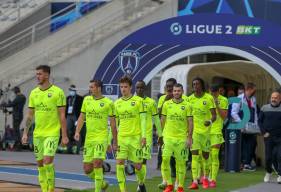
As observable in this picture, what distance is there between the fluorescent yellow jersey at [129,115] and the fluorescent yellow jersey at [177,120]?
69 cm

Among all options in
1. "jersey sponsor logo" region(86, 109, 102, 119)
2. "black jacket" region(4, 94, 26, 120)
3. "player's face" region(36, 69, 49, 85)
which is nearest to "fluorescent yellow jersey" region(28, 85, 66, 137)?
"player's face" region(36, 69, 49, 85)

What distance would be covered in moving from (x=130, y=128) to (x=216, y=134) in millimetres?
3454

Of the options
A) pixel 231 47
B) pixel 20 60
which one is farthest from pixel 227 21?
pixel 20 60

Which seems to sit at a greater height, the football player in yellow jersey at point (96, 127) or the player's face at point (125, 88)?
the player's face at point (125, 88)

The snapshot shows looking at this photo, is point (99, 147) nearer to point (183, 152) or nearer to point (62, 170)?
point (183, 152)

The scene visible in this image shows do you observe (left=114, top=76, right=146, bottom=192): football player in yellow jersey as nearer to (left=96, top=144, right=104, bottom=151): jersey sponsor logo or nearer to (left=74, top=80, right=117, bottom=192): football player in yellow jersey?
(left=74, top=80, right=117, bottom=192): football player in yellow jersey

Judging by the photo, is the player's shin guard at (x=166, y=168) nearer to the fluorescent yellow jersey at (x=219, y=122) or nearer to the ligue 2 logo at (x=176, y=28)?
the fluorescent yellow jersey at (x=219, y=122)

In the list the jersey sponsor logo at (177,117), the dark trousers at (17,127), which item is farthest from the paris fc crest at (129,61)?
the jersey sponsor logo at (177,117)

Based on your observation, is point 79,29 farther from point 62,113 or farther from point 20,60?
point 62,113

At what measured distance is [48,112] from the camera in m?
13.3

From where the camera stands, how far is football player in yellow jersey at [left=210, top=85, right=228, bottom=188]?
16922 millimetres

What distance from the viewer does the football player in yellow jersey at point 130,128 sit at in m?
14.1

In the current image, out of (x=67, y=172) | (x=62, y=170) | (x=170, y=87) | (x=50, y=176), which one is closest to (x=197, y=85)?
(x=170, y=87)

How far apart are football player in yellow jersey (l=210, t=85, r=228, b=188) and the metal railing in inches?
579
